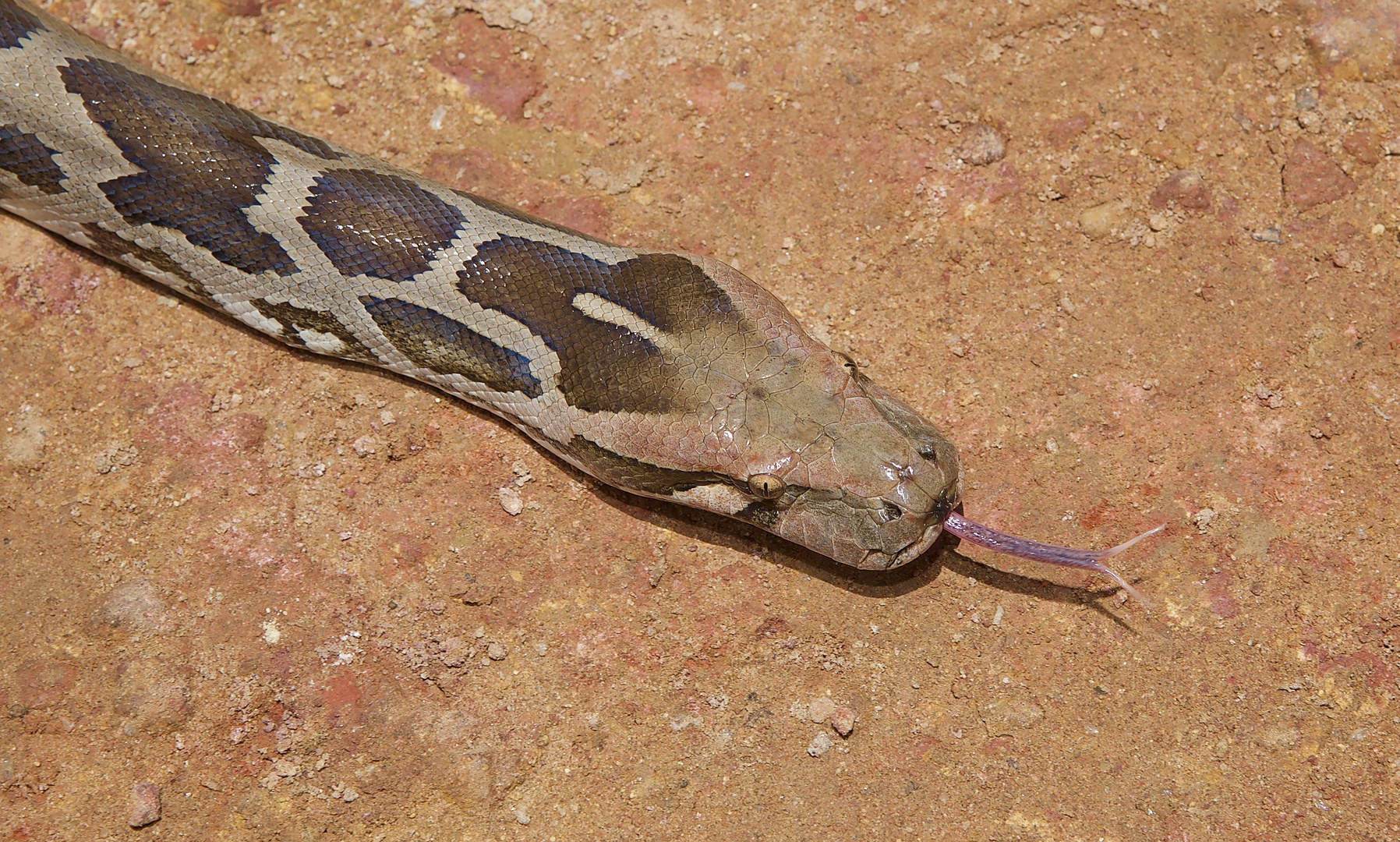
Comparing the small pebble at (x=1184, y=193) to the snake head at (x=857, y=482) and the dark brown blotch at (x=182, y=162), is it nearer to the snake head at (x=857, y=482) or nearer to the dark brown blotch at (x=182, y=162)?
the snake head at (x=857, y=482)

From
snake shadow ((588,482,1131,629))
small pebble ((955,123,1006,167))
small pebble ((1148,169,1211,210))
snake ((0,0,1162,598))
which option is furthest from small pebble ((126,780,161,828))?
→ small pebble ((1148,169,1211,210))

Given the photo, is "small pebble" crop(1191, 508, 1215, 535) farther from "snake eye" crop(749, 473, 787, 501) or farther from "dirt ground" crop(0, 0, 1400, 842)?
"snake eye" crop(749, 473, 787, 501)

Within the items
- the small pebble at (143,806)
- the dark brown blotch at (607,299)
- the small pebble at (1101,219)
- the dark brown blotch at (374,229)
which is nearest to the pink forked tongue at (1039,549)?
the dark brown blotch at (607,299)

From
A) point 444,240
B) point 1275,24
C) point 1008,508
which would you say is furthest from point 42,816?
point 1275,24

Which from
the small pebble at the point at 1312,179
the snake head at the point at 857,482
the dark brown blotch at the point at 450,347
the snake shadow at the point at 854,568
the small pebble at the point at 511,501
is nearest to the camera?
the snake head at the point at 857,482

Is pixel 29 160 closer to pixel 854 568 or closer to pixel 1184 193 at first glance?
pixel 854 568

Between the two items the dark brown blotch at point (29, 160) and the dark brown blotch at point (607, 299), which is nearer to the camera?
the dark brown blotch at point (607, 299)
